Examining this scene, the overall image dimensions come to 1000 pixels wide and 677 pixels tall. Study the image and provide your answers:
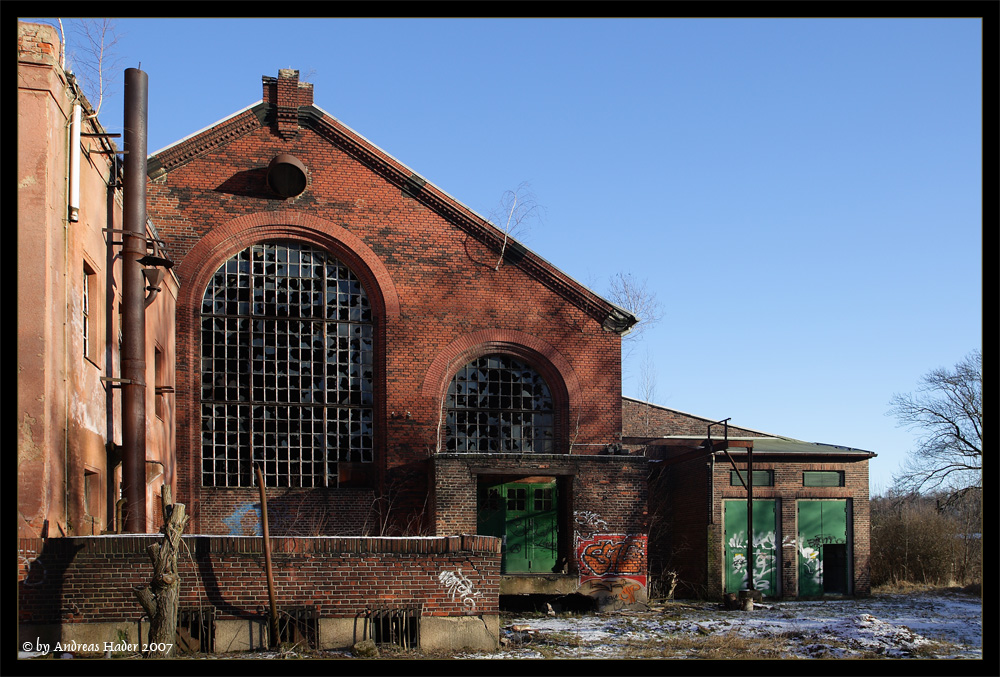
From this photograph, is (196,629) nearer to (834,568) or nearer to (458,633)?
(458,633)

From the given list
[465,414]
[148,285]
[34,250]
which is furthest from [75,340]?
[465,414]

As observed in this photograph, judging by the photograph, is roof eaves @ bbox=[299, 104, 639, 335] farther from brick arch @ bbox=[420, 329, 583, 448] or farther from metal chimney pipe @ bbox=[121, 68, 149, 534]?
metal chimney pipe @ bbox=[121, 68, 149, 534]

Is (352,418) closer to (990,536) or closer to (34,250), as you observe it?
(34,250)

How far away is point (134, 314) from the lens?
16156 mm

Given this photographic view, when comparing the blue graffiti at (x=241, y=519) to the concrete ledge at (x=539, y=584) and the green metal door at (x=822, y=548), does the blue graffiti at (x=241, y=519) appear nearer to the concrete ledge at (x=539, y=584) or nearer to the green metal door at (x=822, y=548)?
the concrete ledge at (x=539, y=584)

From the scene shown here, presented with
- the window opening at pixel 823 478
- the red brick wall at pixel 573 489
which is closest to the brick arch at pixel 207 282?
the red brick wall at pixel 573 489

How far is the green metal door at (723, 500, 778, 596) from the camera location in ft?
84.5

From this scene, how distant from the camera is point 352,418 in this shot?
21.9m

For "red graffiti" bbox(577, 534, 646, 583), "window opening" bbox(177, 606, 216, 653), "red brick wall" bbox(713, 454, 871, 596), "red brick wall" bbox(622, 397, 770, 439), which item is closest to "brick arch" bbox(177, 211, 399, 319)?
Result: "red graffiti" bbox(577, 534, 646, 583)

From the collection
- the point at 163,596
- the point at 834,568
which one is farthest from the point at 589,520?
the point at 163,596

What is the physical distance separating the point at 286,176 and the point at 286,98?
201 centimetres

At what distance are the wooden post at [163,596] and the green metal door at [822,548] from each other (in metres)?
19.1

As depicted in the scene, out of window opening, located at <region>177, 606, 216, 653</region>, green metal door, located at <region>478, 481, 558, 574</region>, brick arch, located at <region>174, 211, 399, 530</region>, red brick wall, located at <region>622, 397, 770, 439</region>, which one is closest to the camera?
window opening, located at <region>177, 606, 216, 653</region>

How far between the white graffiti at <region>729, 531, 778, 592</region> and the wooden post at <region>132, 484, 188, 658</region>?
17.3 metres
